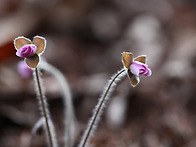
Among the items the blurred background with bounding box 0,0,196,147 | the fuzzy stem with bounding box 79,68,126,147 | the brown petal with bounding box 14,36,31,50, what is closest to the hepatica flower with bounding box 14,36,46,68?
the brown petal with bounding box 14,36,31,50

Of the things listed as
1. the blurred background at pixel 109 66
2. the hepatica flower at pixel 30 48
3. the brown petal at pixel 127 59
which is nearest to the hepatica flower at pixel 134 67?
the brown petal at pixel 127 59

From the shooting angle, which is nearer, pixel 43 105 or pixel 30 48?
pixel 30 48

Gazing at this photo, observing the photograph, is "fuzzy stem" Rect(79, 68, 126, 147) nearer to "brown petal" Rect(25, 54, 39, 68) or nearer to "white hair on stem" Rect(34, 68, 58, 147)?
"white hair on stem" Rect(34, 68, 58, 147)

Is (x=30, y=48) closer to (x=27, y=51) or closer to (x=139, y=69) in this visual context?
(x=27, y=51)

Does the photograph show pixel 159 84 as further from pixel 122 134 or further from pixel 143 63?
pixel 143 63

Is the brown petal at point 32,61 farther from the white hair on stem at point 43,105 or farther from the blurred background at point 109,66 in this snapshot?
the blurred background at point 109,66

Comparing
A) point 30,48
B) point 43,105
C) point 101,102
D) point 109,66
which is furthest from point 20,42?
point 109,66
